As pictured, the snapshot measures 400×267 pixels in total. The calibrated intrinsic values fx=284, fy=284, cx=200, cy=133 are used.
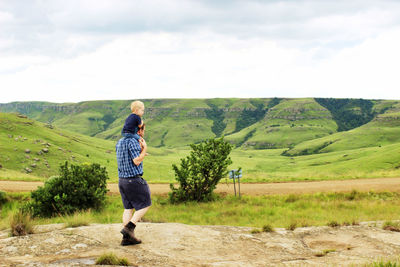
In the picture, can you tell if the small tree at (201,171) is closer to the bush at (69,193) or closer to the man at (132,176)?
the bush at (69,193)

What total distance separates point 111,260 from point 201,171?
11.6 m

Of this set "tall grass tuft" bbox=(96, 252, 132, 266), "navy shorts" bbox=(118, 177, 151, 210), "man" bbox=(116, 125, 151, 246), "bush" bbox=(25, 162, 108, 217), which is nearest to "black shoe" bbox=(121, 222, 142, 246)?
"man" bbox=(116, 125, 151, 246)

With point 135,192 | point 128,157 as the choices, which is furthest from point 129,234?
point 128,157

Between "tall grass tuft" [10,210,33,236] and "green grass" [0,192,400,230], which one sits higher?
"tall grass tuft" [10,210,33,236]

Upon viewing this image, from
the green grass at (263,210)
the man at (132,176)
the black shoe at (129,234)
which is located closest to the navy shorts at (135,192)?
the man at (132,176)

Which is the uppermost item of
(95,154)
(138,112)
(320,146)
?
(138,112)

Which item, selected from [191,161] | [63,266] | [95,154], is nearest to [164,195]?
[191,161]

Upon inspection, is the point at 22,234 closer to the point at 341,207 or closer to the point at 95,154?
the point at 341,207

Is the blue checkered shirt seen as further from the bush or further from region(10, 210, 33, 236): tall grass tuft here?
the bush

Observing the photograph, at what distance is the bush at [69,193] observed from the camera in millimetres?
13586

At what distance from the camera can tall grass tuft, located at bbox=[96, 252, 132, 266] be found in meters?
5.32

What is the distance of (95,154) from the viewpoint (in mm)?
75000

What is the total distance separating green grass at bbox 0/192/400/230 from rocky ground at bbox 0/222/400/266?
174 centimetres

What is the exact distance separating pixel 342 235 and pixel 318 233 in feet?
2.12
